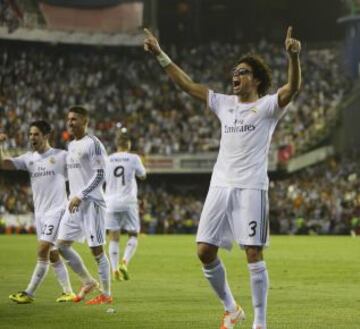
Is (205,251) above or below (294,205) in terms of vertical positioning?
above

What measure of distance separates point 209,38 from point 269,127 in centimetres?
5265

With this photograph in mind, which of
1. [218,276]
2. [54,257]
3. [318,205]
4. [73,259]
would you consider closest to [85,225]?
[73,259]

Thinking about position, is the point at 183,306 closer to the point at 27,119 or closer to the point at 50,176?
the point at 50,176

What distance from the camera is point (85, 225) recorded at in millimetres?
13477

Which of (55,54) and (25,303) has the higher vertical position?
(55,54)

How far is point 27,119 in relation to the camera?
51062 mm

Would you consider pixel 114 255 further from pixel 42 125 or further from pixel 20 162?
pixel 42 125

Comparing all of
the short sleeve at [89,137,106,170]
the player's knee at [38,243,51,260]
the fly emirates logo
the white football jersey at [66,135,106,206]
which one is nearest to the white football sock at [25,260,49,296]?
the player's knee at [38,243,51,260]

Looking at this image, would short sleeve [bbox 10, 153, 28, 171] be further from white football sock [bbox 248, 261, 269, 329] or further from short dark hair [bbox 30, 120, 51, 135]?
white football sock [bbox 248, 261, 269, 329]

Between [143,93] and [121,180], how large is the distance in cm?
3660

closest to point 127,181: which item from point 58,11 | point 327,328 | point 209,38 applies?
point 327,328

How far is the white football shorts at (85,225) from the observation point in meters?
13.3

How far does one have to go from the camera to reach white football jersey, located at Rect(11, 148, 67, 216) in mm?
13641

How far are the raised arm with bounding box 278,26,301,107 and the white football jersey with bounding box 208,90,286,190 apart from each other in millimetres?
131
